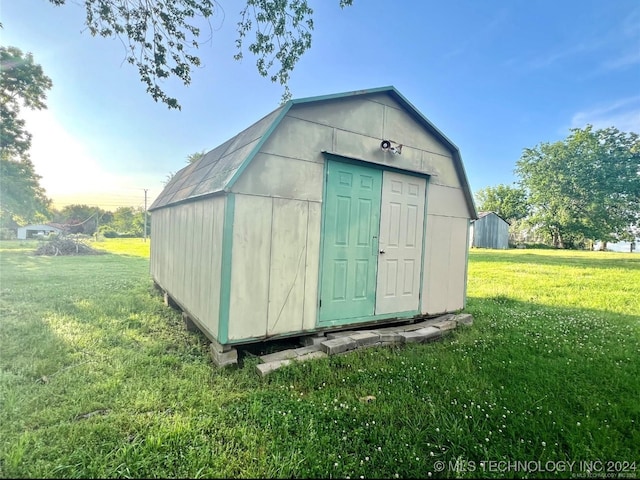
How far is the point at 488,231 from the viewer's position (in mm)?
31031

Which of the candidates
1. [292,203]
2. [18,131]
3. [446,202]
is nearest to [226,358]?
[292,203]

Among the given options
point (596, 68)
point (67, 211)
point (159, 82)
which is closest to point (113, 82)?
point (159, 82)

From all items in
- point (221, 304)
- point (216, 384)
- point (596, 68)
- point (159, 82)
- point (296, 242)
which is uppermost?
point (596, 68)

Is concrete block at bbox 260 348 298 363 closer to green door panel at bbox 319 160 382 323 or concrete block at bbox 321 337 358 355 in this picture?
concrete block at bbox 321 337 358 355

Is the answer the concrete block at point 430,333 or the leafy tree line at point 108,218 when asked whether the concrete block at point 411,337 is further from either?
the leafy tree line at point 108,218

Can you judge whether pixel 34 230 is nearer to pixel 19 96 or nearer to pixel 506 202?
pixel 19 96

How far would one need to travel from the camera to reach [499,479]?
185cm

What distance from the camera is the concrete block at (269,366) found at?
3.13 metres

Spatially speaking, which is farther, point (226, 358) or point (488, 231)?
point (488, 231)

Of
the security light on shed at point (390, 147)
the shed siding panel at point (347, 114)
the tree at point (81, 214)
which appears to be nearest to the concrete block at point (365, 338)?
the security light on shed at point (390, 147)

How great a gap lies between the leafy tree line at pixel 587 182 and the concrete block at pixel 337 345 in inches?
1143

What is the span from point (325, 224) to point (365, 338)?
1.62 metres

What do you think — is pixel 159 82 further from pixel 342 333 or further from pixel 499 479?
pixel 499 479

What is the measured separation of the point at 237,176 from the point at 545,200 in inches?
1289
